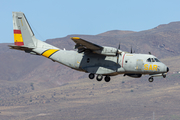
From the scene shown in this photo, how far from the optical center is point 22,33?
44781mm

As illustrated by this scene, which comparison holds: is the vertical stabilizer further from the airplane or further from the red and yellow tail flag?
the airplane

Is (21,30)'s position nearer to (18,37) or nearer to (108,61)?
(18,37)

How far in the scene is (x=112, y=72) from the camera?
40.7 meters

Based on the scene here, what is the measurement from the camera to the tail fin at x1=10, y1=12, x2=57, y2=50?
44.5 m

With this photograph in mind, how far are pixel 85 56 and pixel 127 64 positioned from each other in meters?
5.49

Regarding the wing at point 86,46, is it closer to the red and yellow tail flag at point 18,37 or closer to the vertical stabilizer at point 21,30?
the vertical stabilizer at point 21,30

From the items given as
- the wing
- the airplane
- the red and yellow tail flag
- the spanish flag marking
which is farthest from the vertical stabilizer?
the wing

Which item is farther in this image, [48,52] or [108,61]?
[48,52]

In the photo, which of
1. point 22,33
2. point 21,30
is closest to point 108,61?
point 22,33

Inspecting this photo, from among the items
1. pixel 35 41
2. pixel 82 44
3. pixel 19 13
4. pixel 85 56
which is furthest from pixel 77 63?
pixel 19 13

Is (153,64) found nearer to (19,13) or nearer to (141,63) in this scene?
(141,63)

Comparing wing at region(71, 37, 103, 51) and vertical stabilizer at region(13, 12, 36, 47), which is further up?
vertical stabilizer at region(13, 12, 36, 47)

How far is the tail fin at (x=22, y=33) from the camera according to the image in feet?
146

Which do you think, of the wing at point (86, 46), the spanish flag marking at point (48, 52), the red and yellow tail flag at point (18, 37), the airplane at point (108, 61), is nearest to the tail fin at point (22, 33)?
the red and yellow tail flag at point (18, 37)
